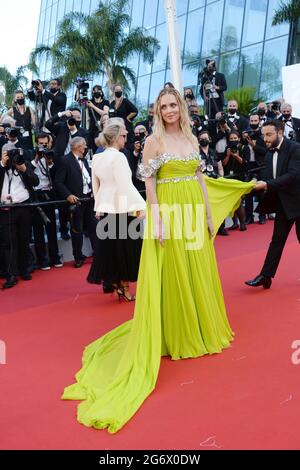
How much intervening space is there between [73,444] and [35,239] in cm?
491

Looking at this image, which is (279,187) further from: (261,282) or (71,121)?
(71,121)

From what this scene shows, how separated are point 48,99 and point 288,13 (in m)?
11.3

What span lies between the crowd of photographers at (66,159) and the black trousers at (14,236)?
0.01 m

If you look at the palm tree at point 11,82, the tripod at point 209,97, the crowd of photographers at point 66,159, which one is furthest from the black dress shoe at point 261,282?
the palm tree at point 11,82

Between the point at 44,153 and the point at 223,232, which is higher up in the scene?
the point at 44,153

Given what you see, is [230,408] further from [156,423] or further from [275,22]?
[275,22]

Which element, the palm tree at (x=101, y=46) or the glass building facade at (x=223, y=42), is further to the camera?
the palm tree at (x=101, y=46)

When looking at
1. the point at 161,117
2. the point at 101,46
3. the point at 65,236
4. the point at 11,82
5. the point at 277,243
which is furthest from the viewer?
the point at 11,82

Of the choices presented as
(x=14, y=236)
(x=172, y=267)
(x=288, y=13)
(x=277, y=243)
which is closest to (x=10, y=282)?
(x=14, y=236)

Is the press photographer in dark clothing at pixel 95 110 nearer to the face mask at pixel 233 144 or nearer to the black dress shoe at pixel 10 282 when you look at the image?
the face mask at pixel 233 144

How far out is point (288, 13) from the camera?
17688mm

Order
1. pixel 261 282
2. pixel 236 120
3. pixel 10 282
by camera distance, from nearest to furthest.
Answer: pixel 261 282 → pixel 10 282 → pixel 236 120

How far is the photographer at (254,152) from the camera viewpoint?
29.9 ft
